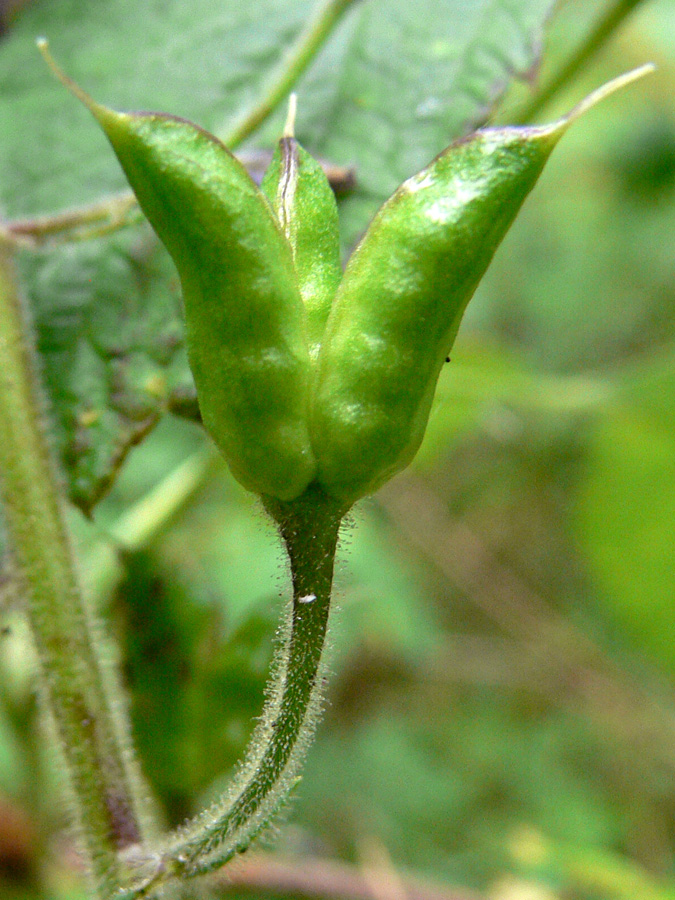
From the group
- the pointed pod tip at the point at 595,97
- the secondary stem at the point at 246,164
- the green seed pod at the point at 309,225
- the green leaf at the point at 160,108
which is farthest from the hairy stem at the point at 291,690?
the secondary stem at the point at 246,164

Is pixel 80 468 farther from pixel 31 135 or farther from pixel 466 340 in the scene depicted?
pixel 466 340

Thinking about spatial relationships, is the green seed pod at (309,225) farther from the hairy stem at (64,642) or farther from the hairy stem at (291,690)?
the hairy stem at (64,642)

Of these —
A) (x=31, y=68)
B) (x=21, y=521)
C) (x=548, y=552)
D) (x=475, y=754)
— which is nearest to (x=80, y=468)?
(x=21, y=521)

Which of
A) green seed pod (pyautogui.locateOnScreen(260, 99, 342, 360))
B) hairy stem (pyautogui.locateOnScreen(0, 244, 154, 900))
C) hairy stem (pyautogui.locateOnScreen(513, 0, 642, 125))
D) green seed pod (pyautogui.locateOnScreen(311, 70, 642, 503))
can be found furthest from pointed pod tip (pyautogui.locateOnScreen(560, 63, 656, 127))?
hairy stem (pyautogui.locateOnScreen(513, 0, 642, 125))

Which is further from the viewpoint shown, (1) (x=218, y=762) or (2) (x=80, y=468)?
(1) (x=218, y=762)

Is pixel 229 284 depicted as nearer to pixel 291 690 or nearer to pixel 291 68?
pixel 291 690

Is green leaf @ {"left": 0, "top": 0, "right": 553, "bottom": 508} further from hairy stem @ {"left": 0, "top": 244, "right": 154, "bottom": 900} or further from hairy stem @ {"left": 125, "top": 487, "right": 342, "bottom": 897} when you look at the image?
hairy stem @ {"left": 125, "top": 487, "right": 342, "bottom": 897}

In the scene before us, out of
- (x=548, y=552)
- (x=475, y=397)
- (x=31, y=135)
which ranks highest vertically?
(x=31, y=135)
